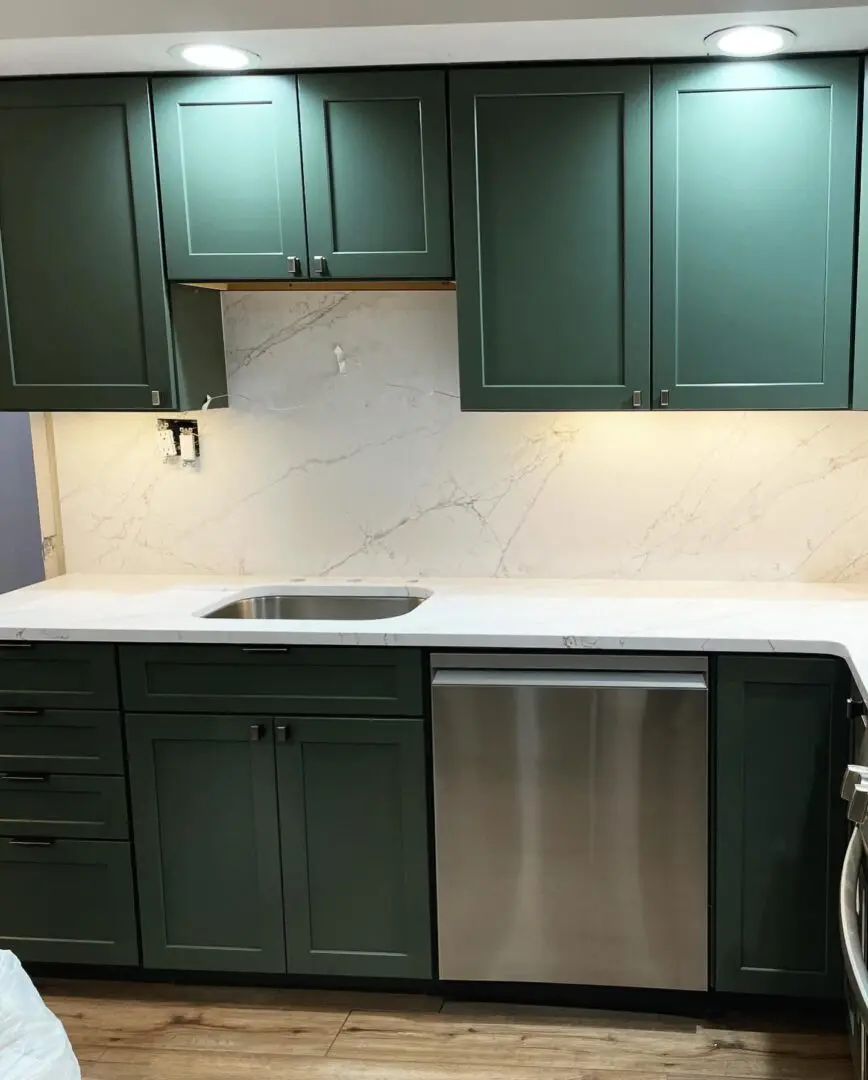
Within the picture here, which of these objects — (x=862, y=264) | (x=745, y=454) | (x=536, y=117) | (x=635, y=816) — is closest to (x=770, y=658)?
(x=635, y=816)

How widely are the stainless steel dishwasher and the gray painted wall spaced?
1863mm

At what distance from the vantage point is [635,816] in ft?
8.02

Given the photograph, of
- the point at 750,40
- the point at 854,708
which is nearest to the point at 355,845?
the point at 854,708

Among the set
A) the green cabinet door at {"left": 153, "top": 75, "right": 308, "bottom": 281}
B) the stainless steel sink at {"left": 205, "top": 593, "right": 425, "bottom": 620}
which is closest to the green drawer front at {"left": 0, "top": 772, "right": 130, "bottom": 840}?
the stainless steel sink at {"left": 205, "top": 593, "right": 425, "bottom": 620}

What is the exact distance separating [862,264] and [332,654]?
156 cm

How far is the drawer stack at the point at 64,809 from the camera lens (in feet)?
8.55

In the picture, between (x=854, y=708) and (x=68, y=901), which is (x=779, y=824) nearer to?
(x=854, y=708)

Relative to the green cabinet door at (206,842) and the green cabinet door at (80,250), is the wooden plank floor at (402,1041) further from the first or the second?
the green cabinet door at (80,250)

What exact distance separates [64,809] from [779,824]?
1.74 m

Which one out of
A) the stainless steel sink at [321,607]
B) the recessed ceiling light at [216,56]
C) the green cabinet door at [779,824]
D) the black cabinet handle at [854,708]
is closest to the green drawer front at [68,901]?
the stainless steel sink at [321,607]

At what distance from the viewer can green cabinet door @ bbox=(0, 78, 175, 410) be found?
2.64 metres

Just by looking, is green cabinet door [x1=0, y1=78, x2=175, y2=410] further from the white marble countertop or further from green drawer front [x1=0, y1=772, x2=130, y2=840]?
green drawer front [x1=0, y1=772, x2=130, y2=840]

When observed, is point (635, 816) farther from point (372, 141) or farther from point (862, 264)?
point (372, 141)

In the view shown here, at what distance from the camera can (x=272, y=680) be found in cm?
254
